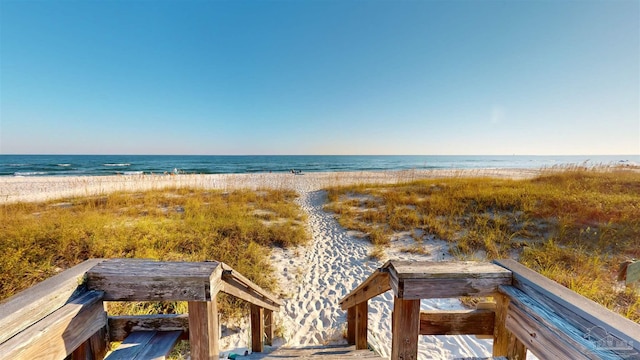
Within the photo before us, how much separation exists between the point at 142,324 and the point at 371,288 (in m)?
1.50

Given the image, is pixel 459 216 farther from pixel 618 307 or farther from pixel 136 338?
pixel 136 338

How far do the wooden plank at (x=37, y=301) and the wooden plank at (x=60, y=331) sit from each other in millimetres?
26

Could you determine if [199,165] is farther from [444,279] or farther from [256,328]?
[444,279]

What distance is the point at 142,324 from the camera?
1.36 m

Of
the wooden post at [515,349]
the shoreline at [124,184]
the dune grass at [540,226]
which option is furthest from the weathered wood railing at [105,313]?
the shoreline at [124,184]

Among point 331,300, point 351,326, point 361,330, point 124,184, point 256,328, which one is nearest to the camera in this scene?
point 361,330

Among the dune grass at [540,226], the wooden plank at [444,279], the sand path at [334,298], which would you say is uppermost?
the wooden plank at [444,279]

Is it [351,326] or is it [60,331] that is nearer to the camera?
[60,331]

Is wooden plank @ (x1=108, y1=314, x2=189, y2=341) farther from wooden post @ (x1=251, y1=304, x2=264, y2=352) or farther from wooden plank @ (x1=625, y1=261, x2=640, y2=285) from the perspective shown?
wooden plank @ (x1=625, y1=261, x2=640, y2=285)

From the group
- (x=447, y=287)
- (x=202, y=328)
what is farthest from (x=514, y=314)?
(x=202, y=328)

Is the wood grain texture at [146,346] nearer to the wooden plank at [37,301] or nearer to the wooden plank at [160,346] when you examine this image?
the wooden plank at [160,346]

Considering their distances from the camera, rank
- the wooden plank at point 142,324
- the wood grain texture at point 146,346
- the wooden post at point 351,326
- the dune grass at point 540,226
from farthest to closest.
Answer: the dune grass at point 540,226 < the wooden post at point 351,326 < the wooden plank at point 142,324 < the wood grain texture at point 146,346

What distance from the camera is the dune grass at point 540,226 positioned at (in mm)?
3670

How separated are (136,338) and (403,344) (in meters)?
1.51
